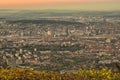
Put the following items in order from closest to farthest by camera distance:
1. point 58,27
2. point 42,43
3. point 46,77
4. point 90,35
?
point 46,77
point 42,43
point 90,35
point 58,27

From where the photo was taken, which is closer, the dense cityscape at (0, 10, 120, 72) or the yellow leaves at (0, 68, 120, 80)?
the yellow leaves at (0, 68, 120, 80)

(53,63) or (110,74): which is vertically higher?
(110,74)

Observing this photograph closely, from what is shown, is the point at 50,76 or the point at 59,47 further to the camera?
the point at 59,47

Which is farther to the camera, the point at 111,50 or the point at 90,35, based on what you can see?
the point at 90,35

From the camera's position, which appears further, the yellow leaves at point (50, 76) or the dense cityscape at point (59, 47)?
the dense cityscape at point (59, 47)

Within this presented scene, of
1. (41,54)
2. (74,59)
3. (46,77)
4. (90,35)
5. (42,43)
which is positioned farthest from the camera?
(90,35)

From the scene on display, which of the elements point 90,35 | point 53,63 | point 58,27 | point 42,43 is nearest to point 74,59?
point 53,63

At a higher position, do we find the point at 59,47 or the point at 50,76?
the point at 50,76

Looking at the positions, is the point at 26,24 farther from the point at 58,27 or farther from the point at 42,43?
the point at 42,43

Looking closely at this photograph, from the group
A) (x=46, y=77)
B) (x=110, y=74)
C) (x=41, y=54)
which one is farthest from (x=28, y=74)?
(x=41, y=54)

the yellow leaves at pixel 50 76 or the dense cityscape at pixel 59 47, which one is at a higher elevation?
the yellow leaves at pixel 50 76

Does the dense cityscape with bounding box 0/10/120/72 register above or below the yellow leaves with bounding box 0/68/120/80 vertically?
below
